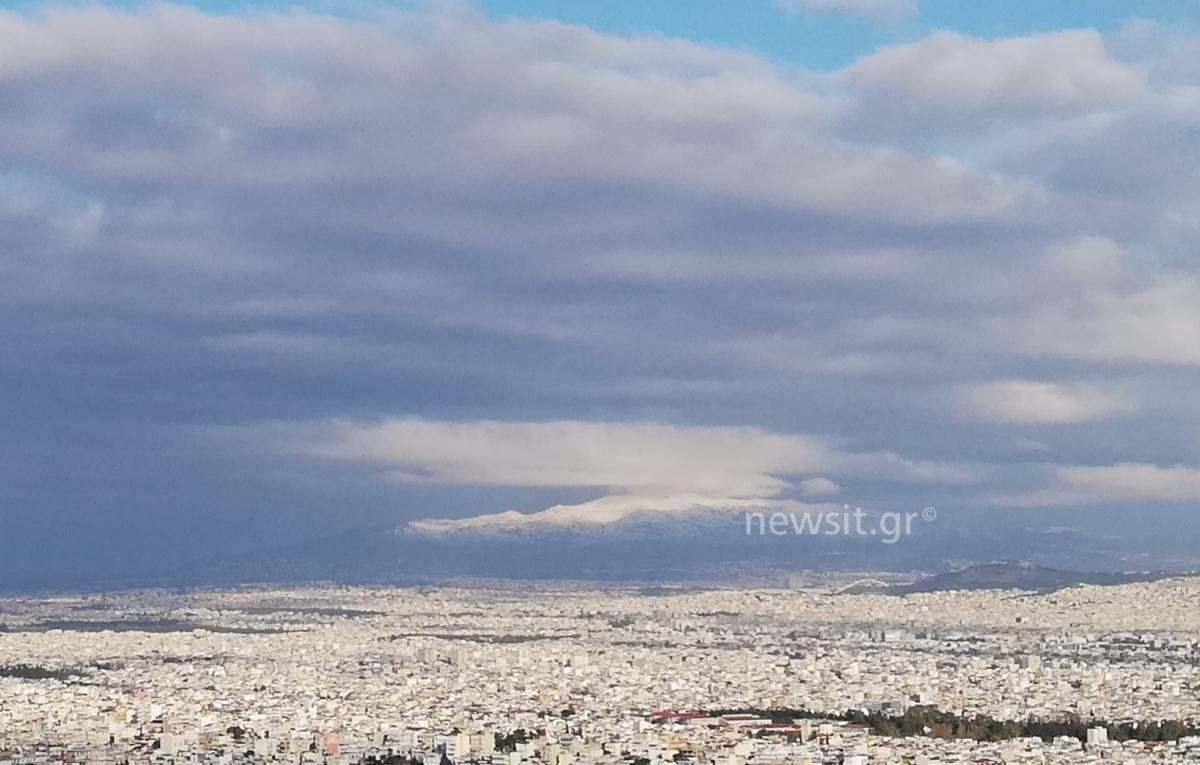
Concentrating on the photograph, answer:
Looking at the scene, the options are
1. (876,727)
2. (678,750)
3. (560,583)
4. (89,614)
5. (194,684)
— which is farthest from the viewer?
(560,583)

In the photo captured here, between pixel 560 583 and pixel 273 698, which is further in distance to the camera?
pixel 560 583

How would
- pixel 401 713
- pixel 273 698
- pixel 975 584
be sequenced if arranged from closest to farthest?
pixel 401 713 → pixel 273 698 → pixel 975 584

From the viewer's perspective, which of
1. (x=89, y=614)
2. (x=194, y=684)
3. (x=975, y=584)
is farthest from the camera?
(x=975, y=584)

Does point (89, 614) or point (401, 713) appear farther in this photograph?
point (89, 614)

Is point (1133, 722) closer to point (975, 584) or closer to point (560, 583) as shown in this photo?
point (975, 584)

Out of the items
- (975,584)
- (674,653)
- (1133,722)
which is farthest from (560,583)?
(1133,722)

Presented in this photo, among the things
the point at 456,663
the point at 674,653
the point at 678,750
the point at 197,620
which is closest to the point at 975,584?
the point at 197,620

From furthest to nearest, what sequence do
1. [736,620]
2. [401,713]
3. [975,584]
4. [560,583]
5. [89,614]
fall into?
[560,583], [975,584], [89,614], [736,620], [401,713]

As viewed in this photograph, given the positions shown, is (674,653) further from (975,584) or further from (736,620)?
(975,584)

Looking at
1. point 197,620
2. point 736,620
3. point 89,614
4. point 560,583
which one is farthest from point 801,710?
point 560,583
